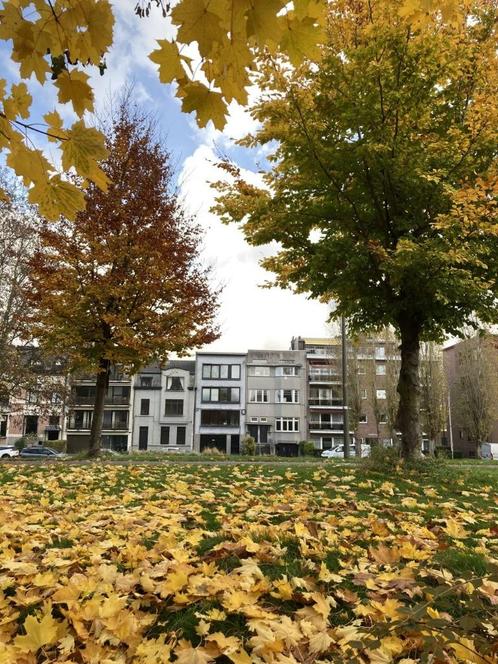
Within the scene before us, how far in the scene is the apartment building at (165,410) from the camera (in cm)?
5416

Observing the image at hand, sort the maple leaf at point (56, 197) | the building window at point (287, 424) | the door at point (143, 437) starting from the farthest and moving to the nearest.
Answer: the building window at point (287, 424) → the door at point (143, 437) → the maple leaf at point (56, 197)

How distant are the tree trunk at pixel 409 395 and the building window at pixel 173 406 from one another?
46263 millimetres

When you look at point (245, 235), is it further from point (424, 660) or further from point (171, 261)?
point (424, 660)

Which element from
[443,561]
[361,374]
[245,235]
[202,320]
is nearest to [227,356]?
[361,374]

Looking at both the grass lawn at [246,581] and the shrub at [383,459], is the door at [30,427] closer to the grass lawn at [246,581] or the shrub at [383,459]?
the shrub at [383,459]

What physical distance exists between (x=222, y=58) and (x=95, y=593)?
2657mm

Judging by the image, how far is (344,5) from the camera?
9.22m

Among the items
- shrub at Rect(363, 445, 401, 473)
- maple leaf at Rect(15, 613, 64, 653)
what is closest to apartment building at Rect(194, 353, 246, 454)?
shrub at Rect(363, 445, 401, 473)

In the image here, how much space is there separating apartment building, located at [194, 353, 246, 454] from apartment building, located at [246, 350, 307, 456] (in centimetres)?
111

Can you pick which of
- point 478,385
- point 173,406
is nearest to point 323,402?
point 173,406

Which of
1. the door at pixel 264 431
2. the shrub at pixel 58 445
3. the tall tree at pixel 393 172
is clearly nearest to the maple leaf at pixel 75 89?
the tall tree at pixel 393 172

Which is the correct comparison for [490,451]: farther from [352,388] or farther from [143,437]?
[143,437]

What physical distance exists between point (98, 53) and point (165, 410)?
54558mm

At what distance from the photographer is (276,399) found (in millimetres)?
55281
